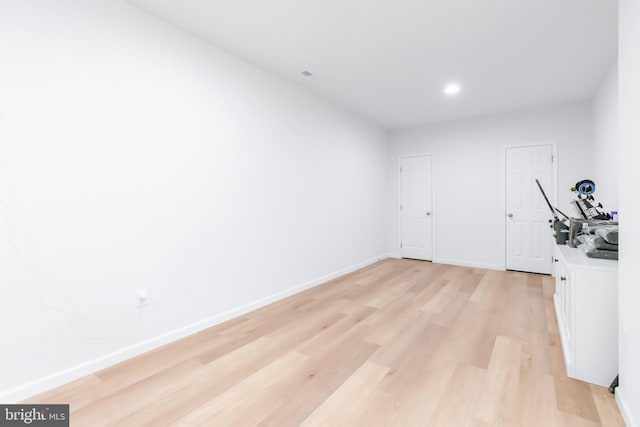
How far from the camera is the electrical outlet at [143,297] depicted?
2.23 m

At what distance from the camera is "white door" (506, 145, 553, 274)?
4.49 meters

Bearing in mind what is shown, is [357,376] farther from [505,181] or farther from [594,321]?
[505,181]

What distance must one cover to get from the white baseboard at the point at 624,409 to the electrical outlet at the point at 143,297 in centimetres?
301

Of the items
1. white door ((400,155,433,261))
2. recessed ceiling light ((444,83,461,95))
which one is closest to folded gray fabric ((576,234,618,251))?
recessed ceiling light ((444,83,461,95))

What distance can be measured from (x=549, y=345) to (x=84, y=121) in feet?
12.6

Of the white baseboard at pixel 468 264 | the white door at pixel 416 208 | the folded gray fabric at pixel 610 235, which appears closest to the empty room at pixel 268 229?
the folded gray fabric at pixel 610 235

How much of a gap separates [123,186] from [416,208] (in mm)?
4927

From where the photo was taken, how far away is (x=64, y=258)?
186cm

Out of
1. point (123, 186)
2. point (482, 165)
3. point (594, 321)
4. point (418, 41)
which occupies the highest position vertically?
point (418, 41)

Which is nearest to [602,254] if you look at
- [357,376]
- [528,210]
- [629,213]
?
[629,213]

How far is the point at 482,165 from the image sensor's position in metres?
4.98

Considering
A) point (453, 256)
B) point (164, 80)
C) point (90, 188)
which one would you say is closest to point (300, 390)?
point (90, 188)

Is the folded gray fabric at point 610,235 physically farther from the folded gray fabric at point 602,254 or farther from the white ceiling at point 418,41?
the white ceiling at point 418,41

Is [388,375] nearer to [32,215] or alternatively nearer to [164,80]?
[32,215]
